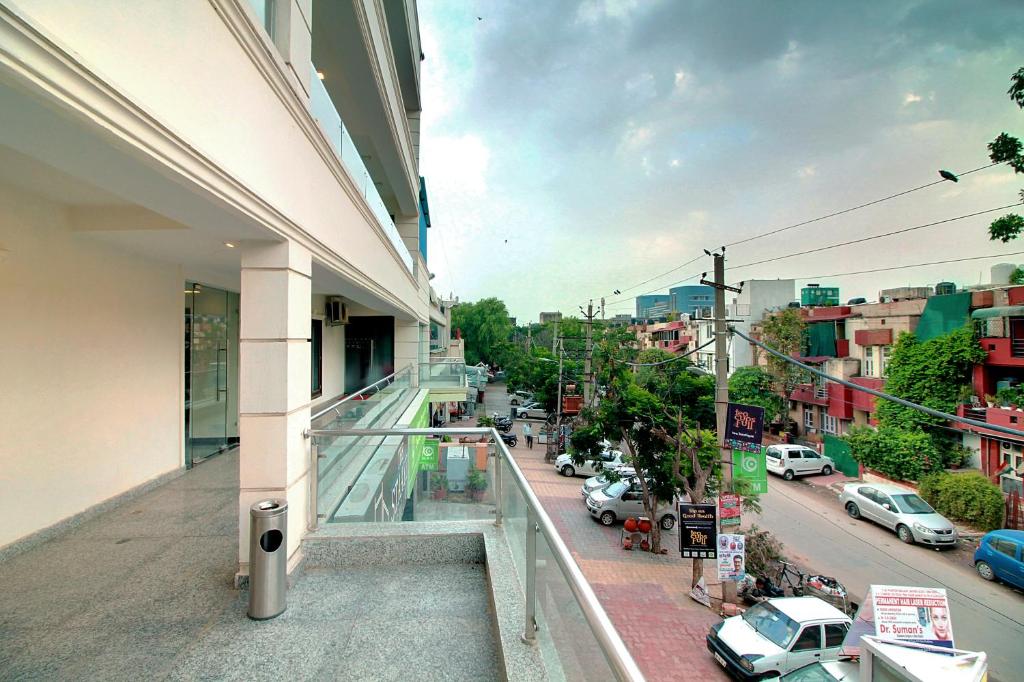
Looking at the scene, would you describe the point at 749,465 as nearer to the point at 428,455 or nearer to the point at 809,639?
the point at 809,639

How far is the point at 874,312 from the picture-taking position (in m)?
25.7

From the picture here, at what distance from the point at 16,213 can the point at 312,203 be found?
7.78 feet

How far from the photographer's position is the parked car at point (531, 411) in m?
41.0

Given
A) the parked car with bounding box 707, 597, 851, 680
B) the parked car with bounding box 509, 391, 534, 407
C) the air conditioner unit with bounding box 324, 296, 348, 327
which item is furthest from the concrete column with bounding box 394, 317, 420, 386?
the parked car with bounding box 509, 391, 534, 407

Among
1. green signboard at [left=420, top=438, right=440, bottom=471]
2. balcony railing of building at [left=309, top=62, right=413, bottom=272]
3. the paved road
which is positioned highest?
balcony railing of building at [left=309, top=62, right=413, bottom=272]

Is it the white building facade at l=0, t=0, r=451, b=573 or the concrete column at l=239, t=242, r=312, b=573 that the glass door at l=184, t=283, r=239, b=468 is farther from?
the concrete column at l=239, t=242, r=312, b=573

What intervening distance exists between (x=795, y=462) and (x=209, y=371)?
26184 mm

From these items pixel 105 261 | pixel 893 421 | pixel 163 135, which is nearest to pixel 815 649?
pixel 163 135

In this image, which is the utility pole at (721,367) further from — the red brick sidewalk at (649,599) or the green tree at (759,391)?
the green tree at (759,391)

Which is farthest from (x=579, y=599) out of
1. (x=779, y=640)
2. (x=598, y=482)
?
(x=598, y=482)

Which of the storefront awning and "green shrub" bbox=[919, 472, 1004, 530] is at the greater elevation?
the storefront awning

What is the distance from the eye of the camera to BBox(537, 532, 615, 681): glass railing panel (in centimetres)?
147

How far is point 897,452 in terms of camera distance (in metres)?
20.2

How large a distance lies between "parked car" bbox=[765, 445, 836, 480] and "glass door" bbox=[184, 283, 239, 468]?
25.1 metres
